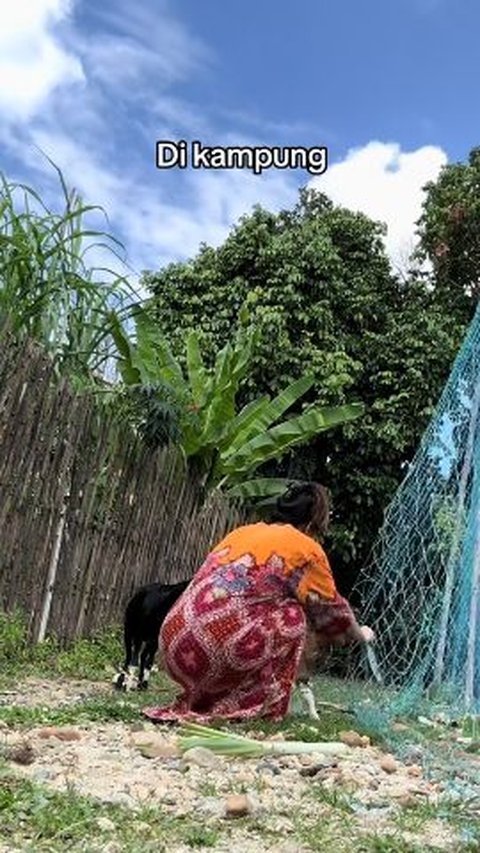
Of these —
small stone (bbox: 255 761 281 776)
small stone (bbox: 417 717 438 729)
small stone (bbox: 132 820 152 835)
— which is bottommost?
small stone (bbox: 132 820 152 835)

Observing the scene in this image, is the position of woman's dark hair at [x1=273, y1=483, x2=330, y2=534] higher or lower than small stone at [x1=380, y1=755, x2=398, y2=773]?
higher

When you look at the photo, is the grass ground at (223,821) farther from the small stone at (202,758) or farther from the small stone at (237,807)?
the small stone at (202,758)

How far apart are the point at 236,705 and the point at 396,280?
14.3 metres

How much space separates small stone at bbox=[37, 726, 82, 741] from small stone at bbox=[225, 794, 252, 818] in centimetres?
112

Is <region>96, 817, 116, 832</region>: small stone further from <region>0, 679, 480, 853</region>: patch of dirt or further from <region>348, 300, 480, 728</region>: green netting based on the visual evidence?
<region>348, 300, 480, 728</region>: green netting

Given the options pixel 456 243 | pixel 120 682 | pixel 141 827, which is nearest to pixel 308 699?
pixel 120 682

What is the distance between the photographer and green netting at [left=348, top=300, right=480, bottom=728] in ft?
18.5

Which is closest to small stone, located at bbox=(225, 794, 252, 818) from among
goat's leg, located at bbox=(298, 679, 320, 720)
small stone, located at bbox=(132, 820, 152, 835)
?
small stone, located at bbox=(132, 820, 152, 835)

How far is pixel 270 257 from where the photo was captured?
56.4 feet

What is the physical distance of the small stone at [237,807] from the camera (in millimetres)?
2932

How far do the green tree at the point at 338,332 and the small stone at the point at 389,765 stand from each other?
11422 mm

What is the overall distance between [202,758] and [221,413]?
21.6 feet

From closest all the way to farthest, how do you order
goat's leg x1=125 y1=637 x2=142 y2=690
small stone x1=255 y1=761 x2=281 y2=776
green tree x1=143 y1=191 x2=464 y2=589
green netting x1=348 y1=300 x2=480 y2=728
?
small stone x1=255 y1=761 x2=281 y2=776, green netting x1=348 y1=300 x2=480 y2=728, goat's leg x1=125 y1=637 x2=142 y2=690, green tree x1=143 y1=191 x2=464 y2=589

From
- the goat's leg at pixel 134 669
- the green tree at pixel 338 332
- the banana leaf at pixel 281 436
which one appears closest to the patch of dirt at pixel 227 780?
the goat's leg at pixel 134 669
